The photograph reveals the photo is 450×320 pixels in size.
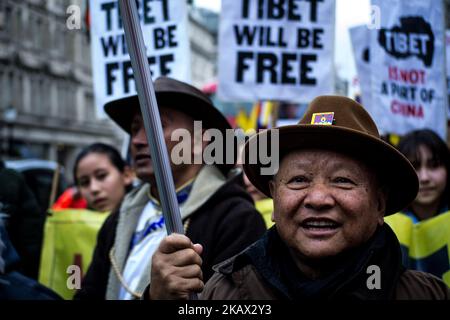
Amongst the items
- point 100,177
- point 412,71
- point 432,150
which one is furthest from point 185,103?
point 412,71

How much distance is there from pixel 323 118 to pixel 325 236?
0.40 metres

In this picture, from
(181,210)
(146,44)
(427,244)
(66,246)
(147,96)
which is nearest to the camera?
(147,96)

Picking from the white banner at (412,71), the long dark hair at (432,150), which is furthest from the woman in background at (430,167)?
the white banner at (412,71)

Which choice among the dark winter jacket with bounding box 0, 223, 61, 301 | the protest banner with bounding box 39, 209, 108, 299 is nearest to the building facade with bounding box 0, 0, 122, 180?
the protest banner with bounding box 39, 209, 108, 299

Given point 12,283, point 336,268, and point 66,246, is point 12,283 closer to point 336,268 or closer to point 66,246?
point 336,268

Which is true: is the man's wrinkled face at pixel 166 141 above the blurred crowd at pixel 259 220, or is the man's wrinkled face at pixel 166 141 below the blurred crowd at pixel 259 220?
above

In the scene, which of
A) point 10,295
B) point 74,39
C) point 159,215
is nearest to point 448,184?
point 159,215

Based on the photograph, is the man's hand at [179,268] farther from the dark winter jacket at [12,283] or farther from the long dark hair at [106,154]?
the long dark hair at [106,154]

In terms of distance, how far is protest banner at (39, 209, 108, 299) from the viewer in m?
4.87

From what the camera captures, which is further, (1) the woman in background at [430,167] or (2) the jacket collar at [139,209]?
(1) the woman in background at [430,167]

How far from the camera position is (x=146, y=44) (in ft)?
17.4

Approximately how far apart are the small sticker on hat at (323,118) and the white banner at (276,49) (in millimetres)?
3444

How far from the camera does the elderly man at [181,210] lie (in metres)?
2.84
